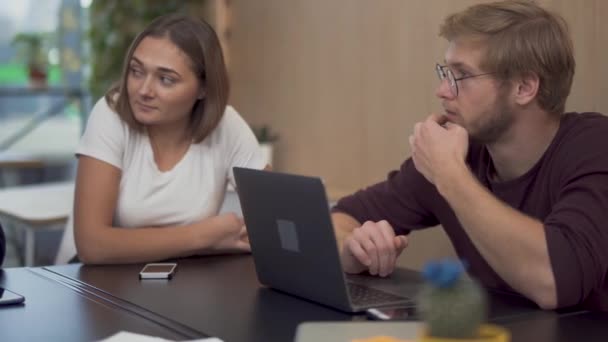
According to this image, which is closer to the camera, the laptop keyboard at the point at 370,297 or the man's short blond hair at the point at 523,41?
the laptop keyboard at the point at 370,297

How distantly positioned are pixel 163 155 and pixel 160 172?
6 centimetres

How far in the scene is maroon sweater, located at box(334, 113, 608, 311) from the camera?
164cm

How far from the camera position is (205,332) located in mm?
1455

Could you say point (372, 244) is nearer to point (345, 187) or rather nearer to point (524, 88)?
point (524, 88)

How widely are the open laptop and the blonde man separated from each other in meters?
0.20

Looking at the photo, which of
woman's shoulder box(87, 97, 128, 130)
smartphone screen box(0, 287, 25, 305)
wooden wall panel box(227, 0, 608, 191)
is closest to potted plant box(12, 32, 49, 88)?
wooden wall panel box(227, 0, 608, 191)

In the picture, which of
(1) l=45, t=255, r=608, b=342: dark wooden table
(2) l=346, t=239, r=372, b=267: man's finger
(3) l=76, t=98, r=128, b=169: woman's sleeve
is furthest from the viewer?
(3) l=76, t=98, r=128, b=169: woman's sleeve

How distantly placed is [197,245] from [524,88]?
86 centimetres

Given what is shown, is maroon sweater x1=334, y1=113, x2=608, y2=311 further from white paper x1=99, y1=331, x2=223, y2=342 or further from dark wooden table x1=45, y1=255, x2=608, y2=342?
white paper x1=99, y1=331, x2=223, y2=342

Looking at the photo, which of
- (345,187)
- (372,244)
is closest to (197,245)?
(372,244)

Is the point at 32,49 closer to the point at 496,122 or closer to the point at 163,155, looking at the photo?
the point at 163,155

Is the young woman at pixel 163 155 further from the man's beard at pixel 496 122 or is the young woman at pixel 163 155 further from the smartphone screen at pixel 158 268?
the man's beard at pixel 496 122

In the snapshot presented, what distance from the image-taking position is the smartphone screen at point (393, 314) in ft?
4.88

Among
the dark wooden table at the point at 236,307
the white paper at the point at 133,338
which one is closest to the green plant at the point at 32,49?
the dark wooden table at the point at 236,307
